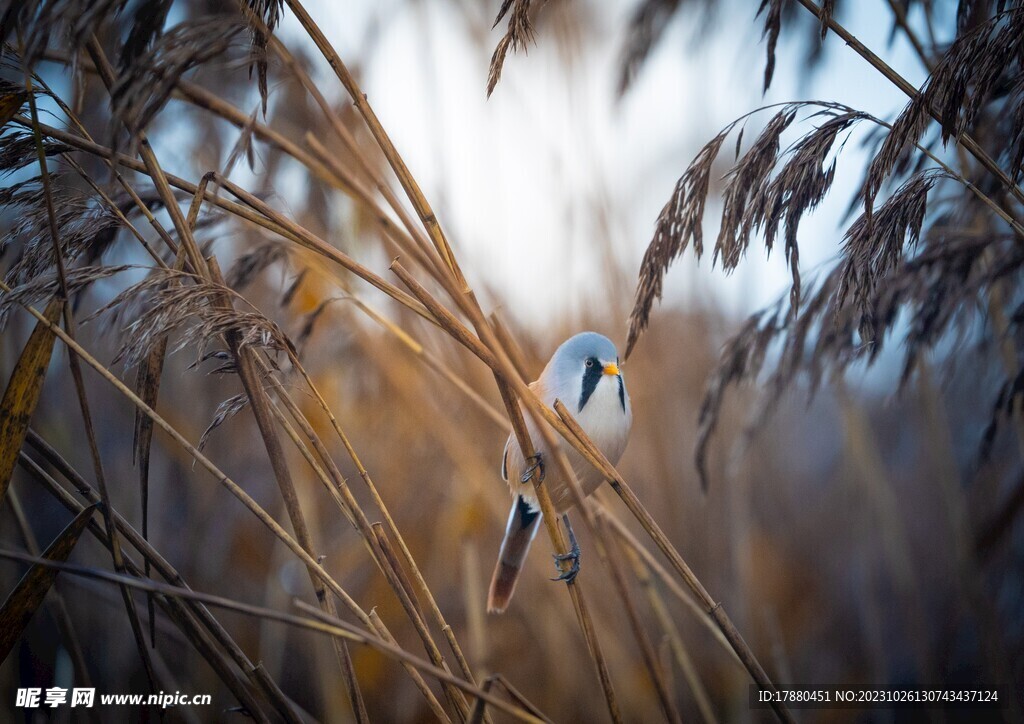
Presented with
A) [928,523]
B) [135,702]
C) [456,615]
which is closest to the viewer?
[135,702]

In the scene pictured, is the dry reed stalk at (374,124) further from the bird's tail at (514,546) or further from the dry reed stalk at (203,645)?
the dry reed stalk at (203,645)

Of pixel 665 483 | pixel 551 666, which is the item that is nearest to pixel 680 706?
pixel 551 666

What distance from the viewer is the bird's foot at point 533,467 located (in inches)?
44.4

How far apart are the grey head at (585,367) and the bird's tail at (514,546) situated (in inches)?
11.1

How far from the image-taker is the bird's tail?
1.37m

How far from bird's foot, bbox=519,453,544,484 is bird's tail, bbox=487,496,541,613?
193 mm

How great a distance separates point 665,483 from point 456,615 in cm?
111

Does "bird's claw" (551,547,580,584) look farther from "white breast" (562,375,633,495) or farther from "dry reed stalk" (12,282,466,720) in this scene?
"dry reed stalk" (12,282,466,720)

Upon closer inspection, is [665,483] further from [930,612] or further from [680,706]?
[930,612]

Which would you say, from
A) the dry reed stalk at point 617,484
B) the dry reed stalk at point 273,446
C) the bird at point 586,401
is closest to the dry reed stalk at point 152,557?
the dry reed stalk at point 273,446

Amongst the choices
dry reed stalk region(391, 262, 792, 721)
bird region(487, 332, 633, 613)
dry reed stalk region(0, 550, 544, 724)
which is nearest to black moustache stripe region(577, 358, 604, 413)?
bird region(487, 332, 633, 613)

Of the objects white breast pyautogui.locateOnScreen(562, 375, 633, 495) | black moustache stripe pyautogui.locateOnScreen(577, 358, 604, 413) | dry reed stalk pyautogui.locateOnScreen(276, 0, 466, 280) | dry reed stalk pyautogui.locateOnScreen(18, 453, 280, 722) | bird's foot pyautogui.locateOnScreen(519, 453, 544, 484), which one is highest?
dry reed stalk pyautogui.locateOnScreen(276, 0, 466, 280)

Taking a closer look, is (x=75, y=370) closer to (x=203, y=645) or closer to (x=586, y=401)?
(x=203, y=645)

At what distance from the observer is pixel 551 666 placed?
2.37m
